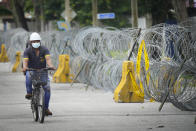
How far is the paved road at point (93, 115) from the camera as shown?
11.1m

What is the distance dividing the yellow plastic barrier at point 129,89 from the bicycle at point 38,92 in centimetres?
347

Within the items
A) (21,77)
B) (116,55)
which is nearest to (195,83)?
(116,55)

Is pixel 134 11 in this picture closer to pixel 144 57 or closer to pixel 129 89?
pixel 129 89

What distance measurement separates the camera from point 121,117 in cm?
1258

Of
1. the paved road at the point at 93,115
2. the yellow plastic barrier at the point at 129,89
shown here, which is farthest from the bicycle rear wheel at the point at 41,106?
the yellow plastic barrier at the point at 129,89

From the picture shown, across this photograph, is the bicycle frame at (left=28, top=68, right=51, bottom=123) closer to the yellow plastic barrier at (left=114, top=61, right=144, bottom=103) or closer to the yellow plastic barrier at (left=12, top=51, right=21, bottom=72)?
the yellow plastic barrier at (left=114, top=61, right=144, bottom=103)

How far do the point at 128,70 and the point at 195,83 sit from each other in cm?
261

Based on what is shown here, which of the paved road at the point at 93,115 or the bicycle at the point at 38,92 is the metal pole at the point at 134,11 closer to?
the paved road at the point at 93,115

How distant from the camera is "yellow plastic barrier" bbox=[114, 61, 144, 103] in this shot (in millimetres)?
15453

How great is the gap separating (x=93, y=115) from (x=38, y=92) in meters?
1.37

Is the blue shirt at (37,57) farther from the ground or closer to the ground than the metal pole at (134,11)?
closer to the ground

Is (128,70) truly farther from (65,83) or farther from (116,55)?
(65,83)

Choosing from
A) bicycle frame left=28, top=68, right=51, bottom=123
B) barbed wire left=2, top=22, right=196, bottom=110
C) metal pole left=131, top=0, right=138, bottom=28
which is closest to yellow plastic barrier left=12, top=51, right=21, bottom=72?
barbed wire left=2, top=22, right=196, bottom=110

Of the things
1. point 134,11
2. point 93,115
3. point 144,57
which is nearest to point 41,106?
point 93,115
